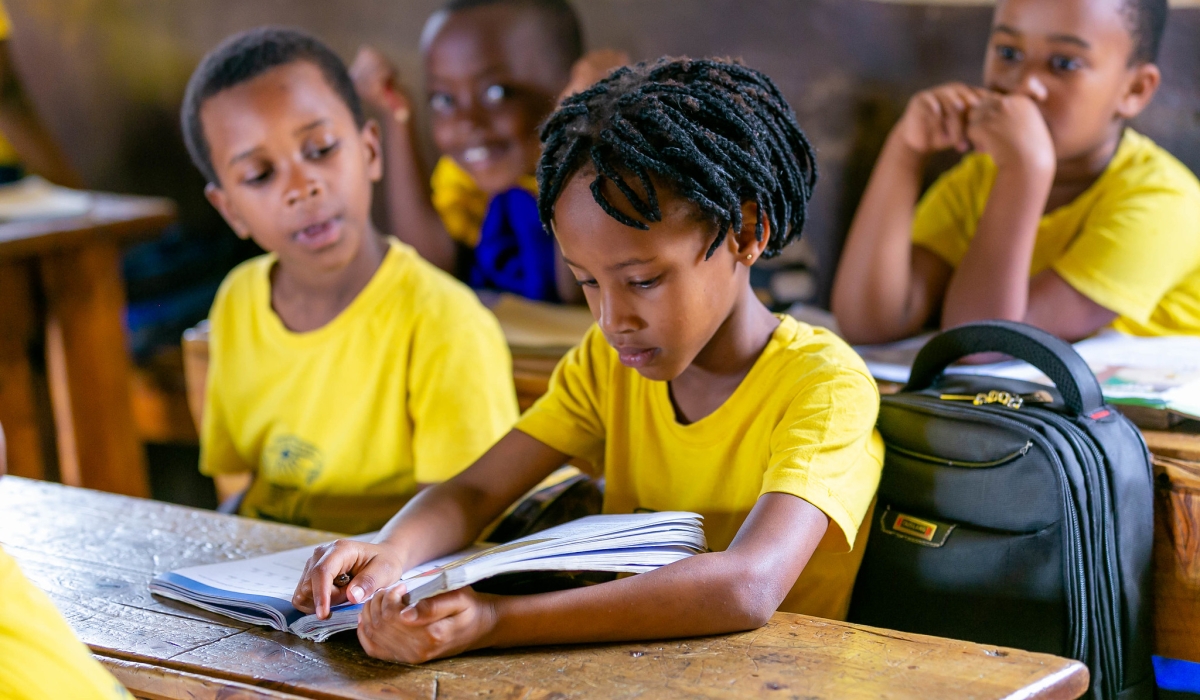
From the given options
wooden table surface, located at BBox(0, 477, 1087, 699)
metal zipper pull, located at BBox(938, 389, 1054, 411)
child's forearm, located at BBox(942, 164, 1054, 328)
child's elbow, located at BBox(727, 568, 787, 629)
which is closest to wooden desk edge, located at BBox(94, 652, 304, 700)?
wooden table surface, located at BBox(0, 477, 1087, 699)

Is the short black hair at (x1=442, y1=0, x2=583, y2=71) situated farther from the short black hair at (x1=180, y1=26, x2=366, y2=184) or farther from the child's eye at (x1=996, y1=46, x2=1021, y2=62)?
the child's eye at (x1=996, y1=46, x2=1021, y2=62)

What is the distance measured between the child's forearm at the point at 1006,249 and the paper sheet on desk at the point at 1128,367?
0.09 metres

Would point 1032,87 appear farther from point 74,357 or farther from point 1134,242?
point 74,357

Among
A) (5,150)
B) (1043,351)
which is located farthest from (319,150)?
(5,150)

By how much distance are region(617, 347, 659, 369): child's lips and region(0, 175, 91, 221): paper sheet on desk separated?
81.8 inches

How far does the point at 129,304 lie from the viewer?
320cm

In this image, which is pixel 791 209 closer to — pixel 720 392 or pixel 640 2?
pixel 720 392

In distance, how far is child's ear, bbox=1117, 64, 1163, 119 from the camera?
1.88 meters

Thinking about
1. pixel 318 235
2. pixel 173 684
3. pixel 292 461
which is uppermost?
pixel 318 235

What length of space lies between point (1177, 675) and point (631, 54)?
1.86 m

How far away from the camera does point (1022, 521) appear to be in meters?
1.21

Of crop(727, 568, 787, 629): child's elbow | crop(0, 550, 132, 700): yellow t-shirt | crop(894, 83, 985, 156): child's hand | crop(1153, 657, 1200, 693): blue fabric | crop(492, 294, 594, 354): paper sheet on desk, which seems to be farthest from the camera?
crop(492, 294, 594, 354): paper sheet on desk

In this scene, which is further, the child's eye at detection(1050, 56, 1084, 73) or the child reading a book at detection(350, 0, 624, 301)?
the child reading a book at detection(350, 0, 624, 301)

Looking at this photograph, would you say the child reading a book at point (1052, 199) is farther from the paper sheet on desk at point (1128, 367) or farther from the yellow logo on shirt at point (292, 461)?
the yellow logo on shirt at point (292, 461)
